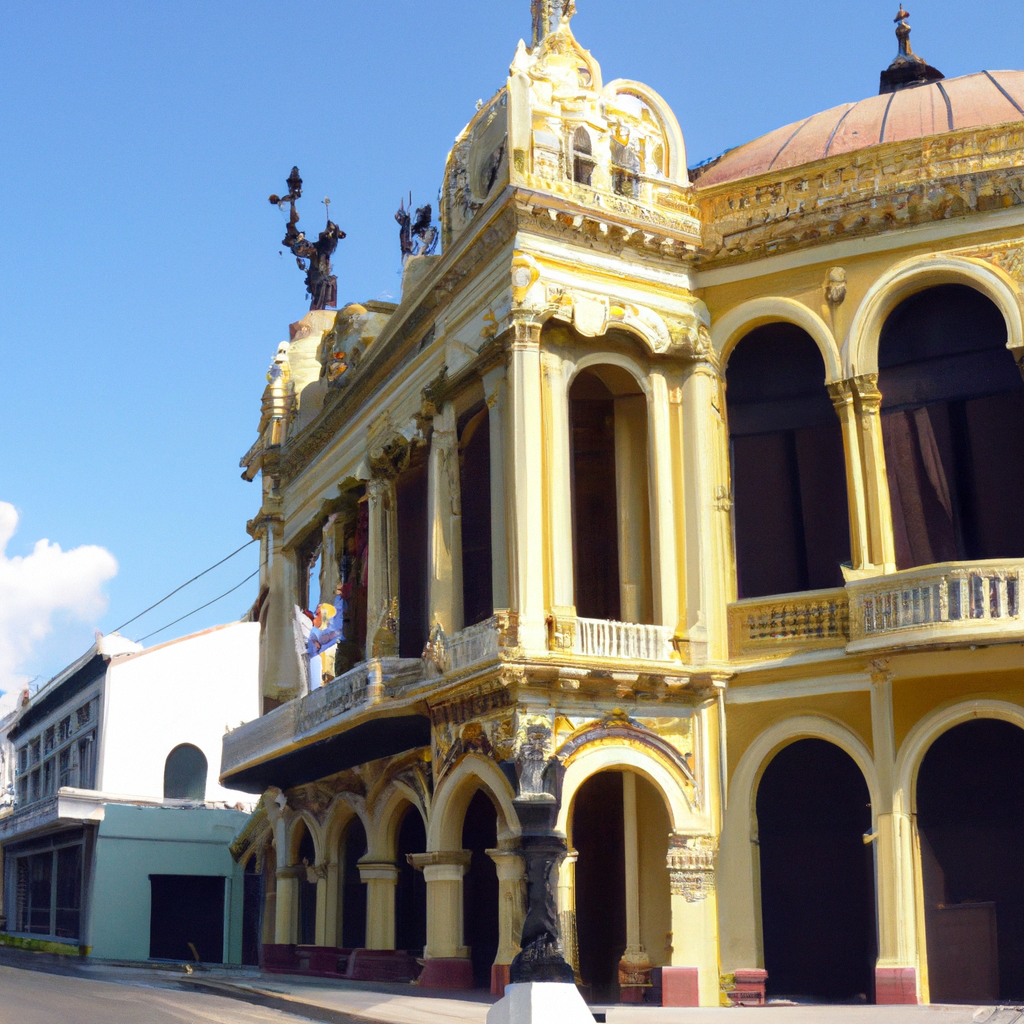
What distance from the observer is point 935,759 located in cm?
1820

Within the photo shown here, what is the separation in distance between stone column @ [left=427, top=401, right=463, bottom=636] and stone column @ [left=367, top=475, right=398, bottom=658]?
2.87 metres

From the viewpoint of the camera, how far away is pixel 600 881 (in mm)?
20984

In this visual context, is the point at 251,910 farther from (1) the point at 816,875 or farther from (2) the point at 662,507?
(2) the point at 662,507

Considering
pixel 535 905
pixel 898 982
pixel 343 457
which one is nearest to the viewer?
pixel 535 905

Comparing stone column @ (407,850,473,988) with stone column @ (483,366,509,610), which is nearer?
stone column @ (483,366,509,610)

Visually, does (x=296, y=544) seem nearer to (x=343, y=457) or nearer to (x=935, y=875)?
(x=343, y=457)

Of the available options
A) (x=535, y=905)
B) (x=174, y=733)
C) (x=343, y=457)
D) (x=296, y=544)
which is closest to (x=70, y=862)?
(x=174, y=733)

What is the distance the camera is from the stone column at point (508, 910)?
18.3 meters

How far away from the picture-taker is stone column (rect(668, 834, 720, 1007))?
1822 centimetres

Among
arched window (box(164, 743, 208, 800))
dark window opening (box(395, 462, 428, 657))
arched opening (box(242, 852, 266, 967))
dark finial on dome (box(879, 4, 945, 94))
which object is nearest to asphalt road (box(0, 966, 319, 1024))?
dark window opening (box(395, 462, 428, 657))

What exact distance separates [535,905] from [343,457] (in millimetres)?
15187

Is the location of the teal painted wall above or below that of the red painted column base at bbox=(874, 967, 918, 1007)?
above

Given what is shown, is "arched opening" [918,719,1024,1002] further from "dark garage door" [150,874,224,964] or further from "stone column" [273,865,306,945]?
"dark garage door" [150,874,224,964]

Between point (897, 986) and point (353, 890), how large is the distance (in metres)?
11.8
